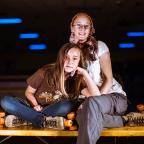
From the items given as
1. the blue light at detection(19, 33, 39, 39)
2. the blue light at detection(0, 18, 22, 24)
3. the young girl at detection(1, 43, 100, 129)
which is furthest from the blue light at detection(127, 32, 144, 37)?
the young girl at detection(1, 43, 100, 129)

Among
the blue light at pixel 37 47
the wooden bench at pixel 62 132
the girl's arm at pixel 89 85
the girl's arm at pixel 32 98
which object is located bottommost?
the wooden bench at pixel 62 132

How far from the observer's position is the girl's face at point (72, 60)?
2.65m

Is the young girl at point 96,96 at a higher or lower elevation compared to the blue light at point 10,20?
lower

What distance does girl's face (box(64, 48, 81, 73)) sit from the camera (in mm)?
2646

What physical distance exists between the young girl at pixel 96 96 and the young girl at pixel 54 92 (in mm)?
97

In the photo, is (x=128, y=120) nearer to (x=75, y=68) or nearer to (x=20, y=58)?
(x=75, y=68)

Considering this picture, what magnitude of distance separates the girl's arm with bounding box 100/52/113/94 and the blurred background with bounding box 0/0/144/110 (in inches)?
96.3

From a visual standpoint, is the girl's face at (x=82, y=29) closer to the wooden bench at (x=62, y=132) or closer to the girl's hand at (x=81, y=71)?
the girl's hand at (x=81, y=71)

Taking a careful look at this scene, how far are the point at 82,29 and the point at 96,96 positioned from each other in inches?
23.5

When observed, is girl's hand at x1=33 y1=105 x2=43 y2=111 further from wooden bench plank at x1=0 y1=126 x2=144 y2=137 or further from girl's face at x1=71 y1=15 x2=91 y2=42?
girl's face at x1=71 y1=15 x2=91 y2=42

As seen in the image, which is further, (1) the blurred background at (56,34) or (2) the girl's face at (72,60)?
(1) the blurred background at (56,34)

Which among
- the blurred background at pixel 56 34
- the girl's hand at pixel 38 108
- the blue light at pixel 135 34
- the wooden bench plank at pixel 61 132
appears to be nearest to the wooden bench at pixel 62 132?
the wooden bench plank at pixel 61 132

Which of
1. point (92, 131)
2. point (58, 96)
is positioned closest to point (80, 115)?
point (92, 131)

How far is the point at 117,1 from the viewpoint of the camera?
21.9 ft
